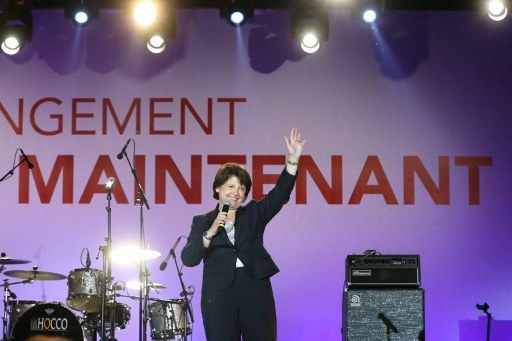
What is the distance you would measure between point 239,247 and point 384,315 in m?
1.92

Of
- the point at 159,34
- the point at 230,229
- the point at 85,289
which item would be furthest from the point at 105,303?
the point at 230,229

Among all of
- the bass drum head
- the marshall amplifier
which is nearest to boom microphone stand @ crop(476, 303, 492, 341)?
the marshall amplifier

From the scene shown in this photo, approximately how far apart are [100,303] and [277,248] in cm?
180

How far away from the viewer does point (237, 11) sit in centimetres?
841

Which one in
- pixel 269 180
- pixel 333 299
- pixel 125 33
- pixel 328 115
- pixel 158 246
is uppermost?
pixel 125 33

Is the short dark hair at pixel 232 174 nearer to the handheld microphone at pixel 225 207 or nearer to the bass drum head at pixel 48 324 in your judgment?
the handheld microphone at pixel 225 207

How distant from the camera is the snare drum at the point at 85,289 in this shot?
748cm

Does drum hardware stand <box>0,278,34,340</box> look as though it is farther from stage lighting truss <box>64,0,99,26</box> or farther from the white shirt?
the white shirt

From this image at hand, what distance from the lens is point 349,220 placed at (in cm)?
830

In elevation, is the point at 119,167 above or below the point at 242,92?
below

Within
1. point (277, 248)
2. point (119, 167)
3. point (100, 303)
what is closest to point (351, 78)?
point (277, 248)

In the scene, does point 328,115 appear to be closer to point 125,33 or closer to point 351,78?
point 351,78

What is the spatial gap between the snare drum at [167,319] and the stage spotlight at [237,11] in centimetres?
279

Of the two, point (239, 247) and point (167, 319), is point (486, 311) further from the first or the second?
point (239, 247)
